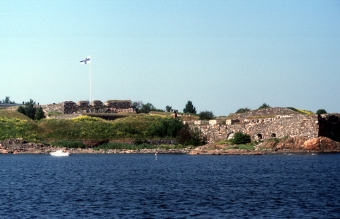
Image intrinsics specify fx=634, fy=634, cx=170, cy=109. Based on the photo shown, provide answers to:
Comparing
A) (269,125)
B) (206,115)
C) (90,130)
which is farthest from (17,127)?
(269,125)

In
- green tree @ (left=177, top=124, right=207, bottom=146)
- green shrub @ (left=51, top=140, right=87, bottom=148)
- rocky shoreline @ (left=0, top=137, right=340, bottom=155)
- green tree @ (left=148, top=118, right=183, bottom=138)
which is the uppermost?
green tree @ (left=148, top=118, right=183, bottom=138)

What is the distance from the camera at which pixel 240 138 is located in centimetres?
6097

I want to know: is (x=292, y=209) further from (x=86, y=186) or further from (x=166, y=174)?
(x=166, y=174)

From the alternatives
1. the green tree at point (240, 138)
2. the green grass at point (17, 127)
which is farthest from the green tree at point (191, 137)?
the green grass at point (17, 127)

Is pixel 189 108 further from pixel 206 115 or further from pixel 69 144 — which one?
pixel 69 144

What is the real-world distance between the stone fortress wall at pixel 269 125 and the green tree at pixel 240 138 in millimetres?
774

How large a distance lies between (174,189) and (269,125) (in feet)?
102

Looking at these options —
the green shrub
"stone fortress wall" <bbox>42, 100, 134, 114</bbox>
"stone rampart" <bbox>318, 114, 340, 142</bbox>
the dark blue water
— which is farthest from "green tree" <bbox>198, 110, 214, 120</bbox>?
the dark blue water

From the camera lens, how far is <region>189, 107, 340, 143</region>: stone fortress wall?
57.1 metres

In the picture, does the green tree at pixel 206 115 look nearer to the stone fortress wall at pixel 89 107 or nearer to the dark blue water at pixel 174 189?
the stone fortress wall at pixel 89 107

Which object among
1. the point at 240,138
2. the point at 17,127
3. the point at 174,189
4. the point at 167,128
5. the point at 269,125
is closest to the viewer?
the point at 174,189

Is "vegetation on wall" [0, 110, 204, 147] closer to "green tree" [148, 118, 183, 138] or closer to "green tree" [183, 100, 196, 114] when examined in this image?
"green tree" [148, 118, 183, 138]

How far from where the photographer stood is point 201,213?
77.6 feet

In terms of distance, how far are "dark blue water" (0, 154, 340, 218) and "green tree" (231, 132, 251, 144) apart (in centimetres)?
1200
